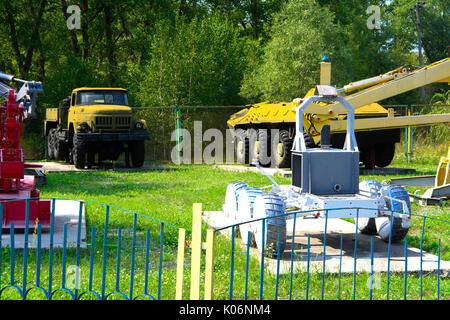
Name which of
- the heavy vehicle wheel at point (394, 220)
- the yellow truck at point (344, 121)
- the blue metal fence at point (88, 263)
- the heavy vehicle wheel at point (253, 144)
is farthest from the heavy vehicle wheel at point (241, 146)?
the heavy vehicle wheel at point (394, 220)

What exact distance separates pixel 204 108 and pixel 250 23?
1896 centimetres

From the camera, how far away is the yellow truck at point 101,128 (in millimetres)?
18234

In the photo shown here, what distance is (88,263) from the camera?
6.23m

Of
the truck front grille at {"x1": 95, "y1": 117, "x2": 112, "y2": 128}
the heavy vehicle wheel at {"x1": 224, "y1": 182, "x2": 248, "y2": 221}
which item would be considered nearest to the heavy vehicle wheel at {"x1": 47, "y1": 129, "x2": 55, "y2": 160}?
the truck front grille at {"x1": 95, "y1": 117, "x2": 112, "y2": 128}

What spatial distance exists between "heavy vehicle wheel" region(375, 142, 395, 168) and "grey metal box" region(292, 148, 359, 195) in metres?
11.4

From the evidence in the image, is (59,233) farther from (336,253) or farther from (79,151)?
(79,151)

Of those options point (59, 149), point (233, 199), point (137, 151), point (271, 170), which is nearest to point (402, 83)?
point (271, 170)

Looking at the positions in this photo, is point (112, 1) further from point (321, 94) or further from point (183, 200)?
point (321, 94)

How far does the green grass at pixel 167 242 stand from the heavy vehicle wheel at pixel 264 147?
147 inches

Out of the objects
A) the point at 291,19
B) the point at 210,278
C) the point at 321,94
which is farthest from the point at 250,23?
the point at 210,278

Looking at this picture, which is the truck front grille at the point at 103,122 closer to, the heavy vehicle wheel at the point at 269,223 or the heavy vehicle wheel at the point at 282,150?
the heavy vehicle wheel at the point at 282,150

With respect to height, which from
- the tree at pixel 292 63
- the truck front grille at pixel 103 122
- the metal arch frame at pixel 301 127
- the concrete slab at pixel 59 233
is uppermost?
the tree at pixel 292 63

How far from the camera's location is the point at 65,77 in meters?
26.1
